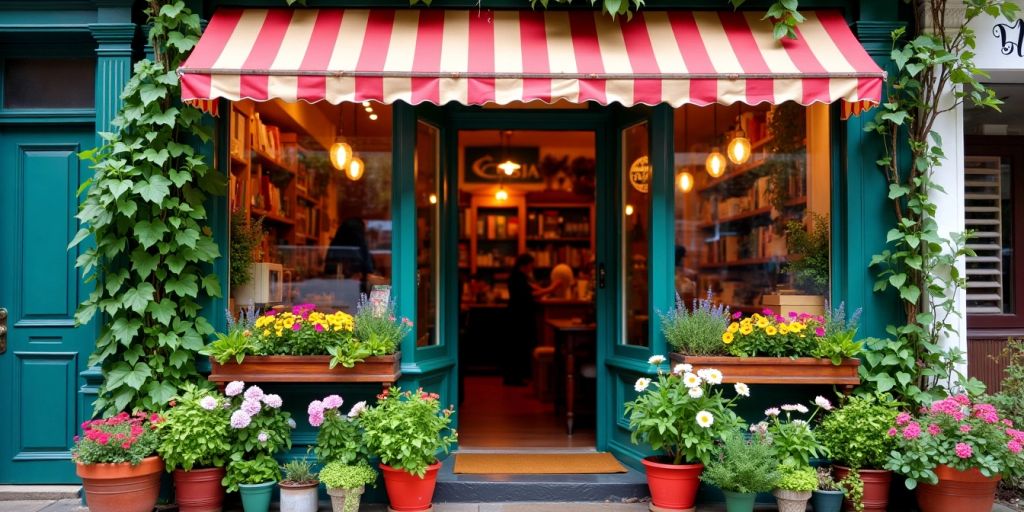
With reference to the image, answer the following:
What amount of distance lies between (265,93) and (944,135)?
488cm

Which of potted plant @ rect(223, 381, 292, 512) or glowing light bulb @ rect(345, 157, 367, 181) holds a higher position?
glowing light bulb @ rect(345, 157, 367, 181)

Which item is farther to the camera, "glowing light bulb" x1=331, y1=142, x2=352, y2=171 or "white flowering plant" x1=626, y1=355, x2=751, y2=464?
"glowing light bulb" x1=331, y1=142, x2=352, y2=171

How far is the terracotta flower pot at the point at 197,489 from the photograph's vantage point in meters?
5.34

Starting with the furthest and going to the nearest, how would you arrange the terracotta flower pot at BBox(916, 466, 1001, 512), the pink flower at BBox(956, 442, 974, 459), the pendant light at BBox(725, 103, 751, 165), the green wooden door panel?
1. the pendant light at BBox(725, 103, 751, 165)
2. the green wooden door panel
3. the terracotta flower pot at BBox(916, 466, 1001, 512)
4. the pink flower at BBox(956, 442, 974, 459)

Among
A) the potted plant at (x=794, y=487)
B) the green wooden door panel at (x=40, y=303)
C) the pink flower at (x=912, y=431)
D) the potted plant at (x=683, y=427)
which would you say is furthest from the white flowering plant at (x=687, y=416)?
the green wooden door panel at (x=40, y=303)

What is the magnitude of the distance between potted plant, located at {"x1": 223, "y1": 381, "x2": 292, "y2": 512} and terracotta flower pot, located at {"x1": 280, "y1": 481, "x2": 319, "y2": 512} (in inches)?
4.8

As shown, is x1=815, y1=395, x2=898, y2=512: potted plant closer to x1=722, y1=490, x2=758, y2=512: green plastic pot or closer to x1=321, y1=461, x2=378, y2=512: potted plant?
x1=722, y1=490, x2=758, y2=512: green plastic pot

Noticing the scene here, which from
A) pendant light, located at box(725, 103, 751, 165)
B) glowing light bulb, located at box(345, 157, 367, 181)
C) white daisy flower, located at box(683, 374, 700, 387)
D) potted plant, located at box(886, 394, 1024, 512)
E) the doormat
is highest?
pendant light, located at box(725, 103, 751, 165)

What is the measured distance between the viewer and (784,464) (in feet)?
17.1

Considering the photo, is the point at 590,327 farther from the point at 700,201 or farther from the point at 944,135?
the point at 944,135

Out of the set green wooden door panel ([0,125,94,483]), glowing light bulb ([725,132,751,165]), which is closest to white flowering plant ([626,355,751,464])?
glowing light bulb ([725,132,751,165])

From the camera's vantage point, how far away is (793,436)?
5340mm

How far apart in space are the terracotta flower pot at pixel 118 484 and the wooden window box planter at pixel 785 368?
3721 millimetres

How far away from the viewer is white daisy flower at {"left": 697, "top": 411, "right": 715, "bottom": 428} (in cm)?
517
